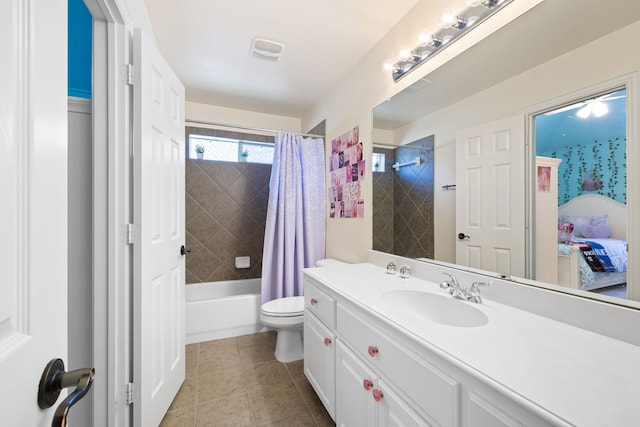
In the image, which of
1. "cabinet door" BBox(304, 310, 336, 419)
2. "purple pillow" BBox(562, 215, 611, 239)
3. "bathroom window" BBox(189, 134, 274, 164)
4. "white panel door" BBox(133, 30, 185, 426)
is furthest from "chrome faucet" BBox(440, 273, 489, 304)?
"bathroom window" BBox(189, 134, 274, 164)

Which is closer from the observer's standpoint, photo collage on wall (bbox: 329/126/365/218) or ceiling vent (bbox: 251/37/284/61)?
ceiling vent (bbox: 251/37/284/61)

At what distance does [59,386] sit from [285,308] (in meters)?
1.71

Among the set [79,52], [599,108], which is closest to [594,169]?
[599,108]

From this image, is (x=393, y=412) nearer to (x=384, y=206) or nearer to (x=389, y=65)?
(x=384, y=206)

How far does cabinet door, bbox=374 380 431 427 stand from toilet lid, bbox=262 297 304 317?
1114 millimetres

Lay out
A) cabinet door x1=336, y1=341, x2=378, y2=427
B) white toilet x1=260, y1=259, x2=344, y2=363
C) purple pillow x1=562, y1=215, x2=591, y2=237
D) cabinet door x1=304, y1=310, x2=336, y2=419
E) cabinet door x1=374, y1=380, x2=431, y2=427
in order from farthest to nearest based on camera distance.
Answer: white toilet x1=260, y1=259, x2=344, y2=363 → cabinet door x1=304, y1=310, x2=336, y2=419 → cabinet door x1=336, y1=341, x2=378, y2=427 → purple pillow x1=562, y1=215, x2=591, y2=237 → cabinet door x1=374, y1=380, x2=431, y2=427

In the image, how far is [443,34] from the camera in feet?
4.57

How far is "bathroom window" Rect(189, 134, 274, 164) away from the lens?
119 inches

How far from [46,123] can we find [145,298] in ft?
3.44

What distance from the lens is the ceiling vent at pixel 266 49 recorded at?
6.37 feet

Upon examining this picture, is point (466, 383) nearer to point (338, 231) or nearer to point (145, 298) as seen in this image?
point (145, 298)

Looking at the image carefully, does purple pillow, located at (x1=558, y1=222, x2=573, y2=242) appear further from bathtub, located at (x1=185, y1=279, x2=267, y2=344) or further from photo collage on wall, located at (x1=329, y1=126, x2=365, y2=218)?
bathtub, located at (x1=185, y1=279, x2=267, y2=344)

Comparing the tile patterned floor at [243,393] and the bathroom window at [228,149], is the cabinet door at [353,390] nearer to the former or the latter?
the tile patterned floor at [243,393]

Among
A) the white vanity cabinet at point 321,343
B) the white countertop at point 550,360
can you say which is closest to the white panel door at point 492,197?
the white countertop at point 550,360
